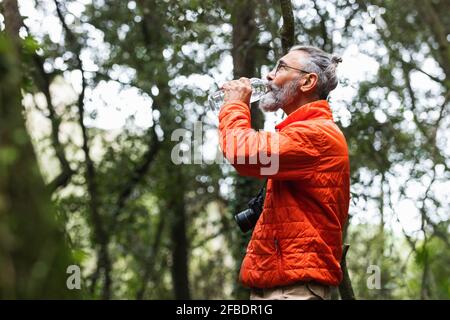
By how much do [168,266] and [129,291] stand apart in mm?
1086

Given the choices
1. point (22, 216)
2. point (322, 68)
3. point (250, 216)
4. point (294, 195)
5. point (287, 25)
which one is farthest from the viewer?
point (287, 25)

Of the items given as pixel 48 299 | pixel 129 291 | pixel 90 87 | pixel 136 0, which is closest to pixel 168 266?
pixel 129 291

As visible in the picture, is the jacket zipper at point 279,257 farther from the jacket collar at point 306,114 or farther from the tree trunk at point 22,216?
the tree trunk at point 22,216

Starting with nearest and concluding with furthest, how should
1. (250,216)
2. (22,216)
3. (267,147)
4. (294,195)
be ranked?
(22,216) < (267,147) < (294,195) < (250,216)

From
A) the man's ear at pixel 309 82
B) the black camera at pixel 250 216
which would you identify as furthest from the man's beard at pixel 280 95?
the black camera at pixel 250 216

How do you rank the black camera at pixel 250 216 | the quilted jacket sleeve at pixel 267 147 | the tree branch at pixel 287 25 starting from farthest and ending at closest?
the tree branch at pixel 287 25 → the black camera at pixel 250 216 → the quilted jacket sleeve at pixel 267 147

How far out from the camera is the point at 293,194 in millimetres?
3744

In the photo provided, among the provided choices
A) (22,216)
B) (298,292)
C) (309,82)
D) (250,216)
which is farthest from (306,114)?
(22,216)

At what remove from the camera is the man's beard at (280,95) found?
4.08 meters

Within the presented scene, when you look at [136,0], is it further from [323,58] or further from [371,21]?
[323,58]

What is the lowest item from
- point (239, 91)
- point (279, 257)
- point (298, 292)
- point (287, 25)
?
point (298, 292)

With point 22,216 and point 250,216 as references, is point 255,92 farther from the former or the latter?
point 22,216

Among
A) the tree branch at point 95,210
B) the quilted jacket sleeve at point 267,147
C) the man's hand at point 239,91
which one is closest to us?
the quilted jacket sleeve at point 267,147

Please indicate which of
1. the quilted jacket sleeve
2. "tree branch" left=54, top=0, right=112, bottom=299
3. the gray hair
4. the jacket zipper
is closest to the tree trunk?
the quilted jacket sleeve
